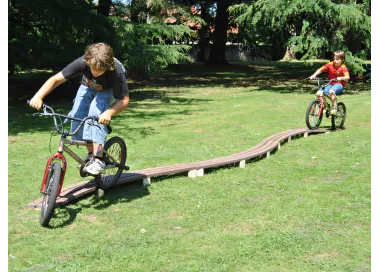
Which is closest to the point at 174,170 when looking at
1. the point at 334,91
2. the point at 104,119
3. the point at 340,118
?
the point at 104,119

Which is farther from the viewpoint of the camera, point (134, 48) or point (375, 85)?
point (134, 48)

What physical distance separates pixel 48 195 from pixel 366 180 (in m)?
4.16

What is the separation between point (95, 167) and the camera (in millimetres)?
5652

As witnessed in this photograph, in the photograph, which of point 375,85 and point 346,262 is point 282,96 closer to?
point 346,262

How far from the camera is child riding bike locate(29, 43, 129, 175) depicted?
5.35 meters

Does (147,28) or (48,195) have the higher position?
(147,28)

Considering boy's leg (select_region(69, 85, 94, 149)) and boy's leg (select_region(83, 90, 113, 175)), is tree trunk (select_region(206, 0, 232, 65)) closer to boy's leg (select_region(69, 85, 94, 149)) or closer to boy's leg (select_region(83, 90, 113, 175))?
boy's leg (select_region(69, 85, 94, 149))

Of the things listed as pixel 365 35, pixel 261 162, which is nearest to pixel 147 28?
pixel 365 35

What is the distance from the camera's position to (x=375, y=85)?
2.60 meters

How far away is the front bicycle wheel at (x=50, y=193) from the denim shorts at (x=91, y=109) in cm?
59

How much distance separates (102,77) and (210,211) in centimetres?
186

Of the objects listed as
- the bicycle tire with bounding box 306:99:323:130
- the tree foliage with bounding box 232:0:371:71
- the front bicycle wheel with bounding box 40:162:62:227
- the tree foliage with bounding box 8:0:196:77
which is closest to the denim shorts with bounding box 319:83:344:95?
the bicycle tire with bounding box 306:99:323:130

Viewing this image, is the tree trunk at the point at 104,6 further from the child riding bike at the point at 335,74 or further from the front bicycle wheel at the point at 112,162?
the front bicycle wheel at the point at 112,162

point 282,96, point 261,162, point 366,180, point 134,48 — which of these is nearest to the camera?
point 366,180
